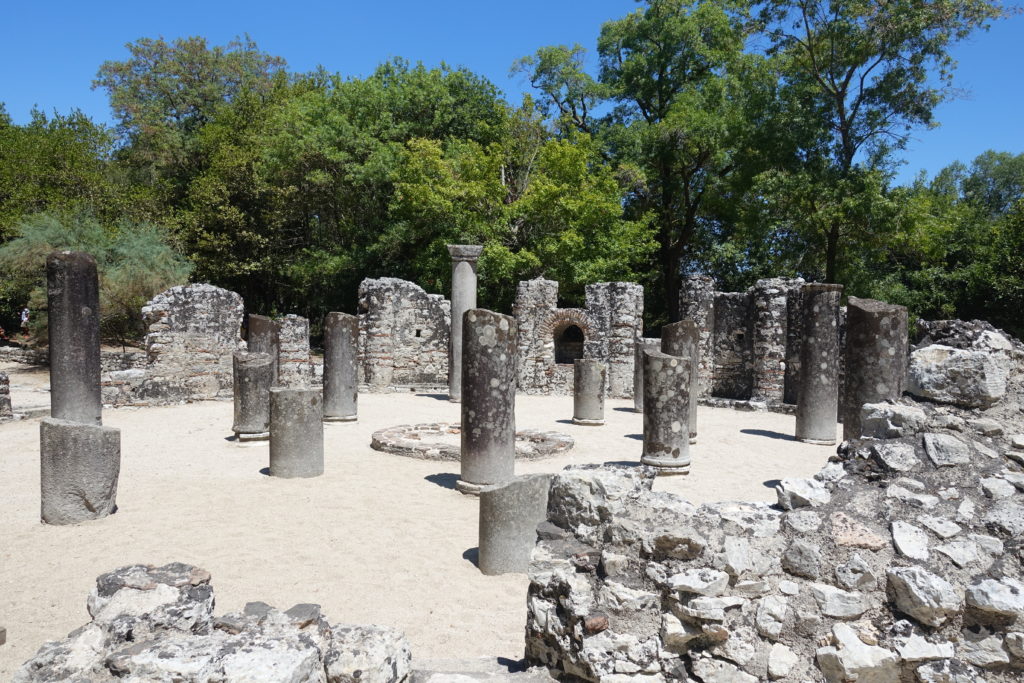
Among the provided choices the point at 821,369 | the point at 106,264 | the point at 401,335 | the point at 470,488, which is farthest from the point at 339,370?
the point at 106,264

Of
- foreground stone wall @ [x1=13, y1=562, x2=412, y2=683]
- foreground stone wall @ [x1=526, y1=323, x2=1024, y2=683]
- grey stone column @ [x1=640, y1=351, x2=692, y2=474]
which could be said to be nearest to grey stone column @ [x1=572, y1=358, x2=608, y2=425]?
grey stone column @ [x1=640, y1=351, x2=692, y2=474]

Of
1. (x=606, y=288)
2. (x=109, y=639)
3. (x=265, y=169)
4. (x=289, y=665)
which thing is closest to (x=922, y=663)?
(x=289, y=665)

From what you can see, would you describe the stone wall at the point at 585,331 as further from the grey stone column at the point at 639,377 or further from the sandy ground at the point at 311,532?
the sandy ground at the point at 311,532

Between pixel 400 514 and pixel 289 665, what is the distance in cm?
494

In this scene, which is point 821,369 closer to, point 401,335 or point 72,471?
point 72,471

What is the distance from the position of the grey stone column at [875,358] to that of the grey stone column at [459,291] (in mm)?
9777

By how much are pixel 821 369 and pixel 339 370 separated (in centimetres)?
908

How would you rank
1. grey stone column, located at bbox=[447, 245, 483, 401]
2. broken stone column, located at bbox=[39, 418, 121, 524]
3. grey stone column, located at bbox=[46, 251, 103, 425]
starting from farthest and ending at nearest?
grey stone column, located at bbox=[447, 245, 483, 401]
grey stone column, located at bbox=[46, 251, 103, 425]
broken stone column, located at bbox=[39, 418, 121, 524]

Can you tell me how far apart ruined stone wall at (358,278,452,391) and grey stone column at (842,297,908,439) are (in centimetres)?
1221

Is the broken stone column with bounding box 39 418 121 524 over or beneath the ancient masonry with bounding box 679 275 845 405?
beneath

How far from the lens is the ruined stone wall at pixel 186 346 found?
52.9ft

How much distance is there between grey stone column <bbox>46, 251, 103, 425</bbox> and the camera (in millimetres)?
10695

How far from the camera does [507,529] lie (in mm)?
6094

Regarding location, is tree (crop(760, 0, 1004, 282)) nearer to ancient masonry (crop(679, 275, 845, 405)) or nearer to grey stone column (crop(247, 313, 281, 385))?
ancient masonry (crop(679, 275, 845, 405))
